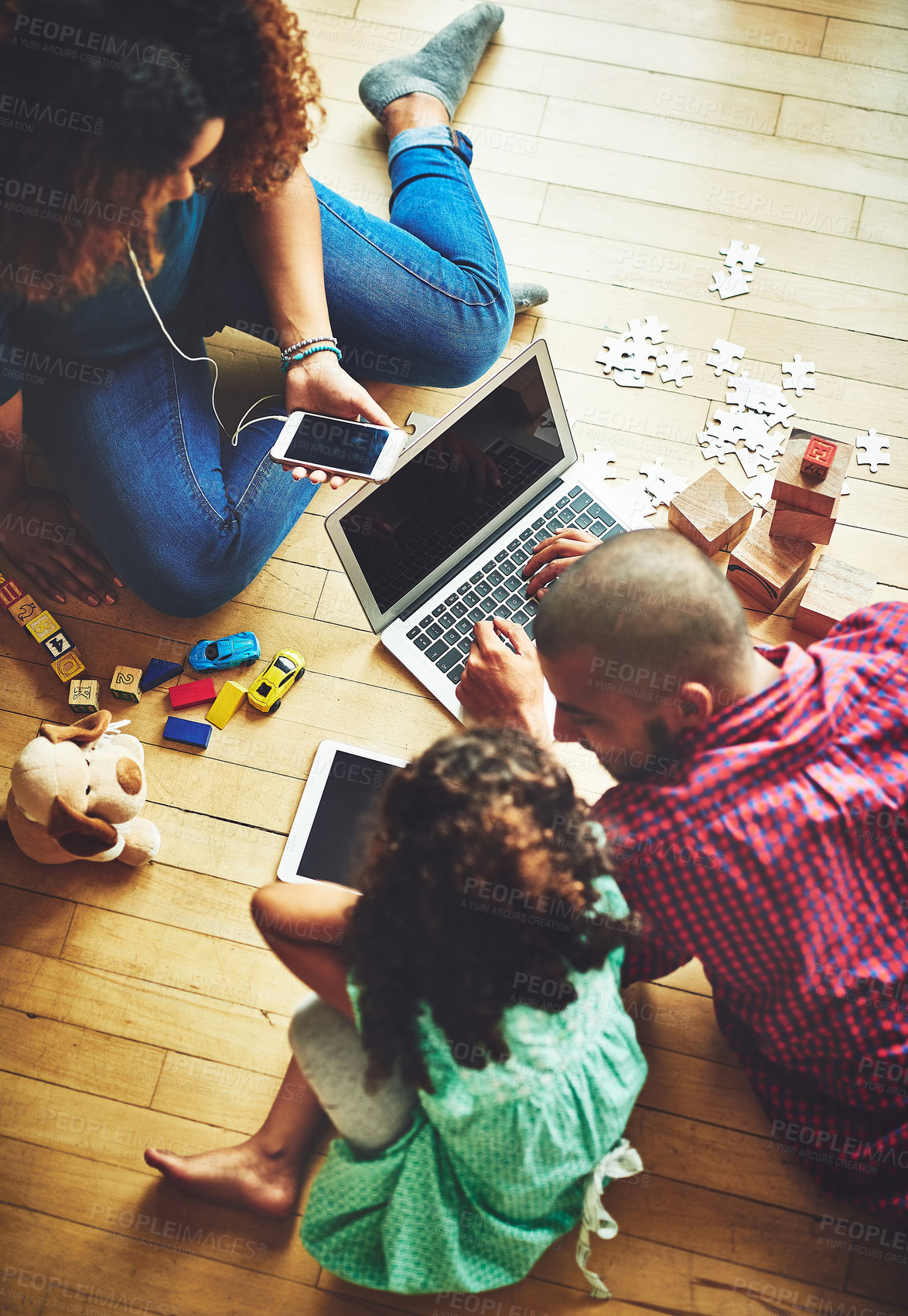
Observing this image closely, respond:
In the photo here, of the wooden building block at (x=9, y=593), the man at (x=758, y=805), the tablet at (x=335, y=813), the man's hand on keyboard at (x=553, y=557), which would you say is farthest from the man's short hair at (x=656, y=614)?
the wooden building block at (x=9, y=593)

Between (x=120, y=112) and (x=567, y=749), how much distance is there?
1.35 meters

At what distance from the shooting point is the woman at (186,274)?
1338mm

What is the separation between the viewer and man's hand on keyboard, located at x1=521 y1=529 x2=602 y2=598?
5.90 feet

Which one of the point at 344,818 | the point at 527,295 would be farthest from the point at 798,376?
the point at 344,818

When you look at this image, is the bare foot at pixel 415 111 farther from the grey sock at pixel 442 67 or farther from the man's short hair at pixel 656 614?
the man's short hair at pixel 656 614

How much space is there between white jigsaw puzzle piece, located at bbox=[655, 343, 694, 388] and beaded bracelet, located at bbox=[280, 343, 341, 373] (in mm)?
814

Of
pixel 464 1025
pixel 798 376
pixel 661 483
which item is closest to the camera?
pixel 464 1025

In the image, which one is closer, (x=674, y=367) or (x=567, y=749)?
(x=567, y=749)

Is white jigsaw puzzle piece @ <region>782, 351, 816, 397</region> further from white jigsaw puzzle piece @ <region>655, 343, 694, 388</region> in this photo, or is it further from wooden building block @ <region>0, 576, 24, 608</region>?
wooden building block @ <region>0, 576, 24, 608</region>

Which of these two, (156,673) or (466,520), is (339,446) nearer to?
(466,520)

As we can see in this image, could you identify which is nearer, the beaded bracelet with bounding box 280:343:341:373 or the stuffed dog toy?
the stuffed dog toy

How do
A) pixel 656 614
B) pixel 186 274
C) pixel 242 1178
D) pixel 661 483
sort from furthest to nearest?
pixel 661 483, pixel 186 274, pixel 242 1178, pixel 656 614

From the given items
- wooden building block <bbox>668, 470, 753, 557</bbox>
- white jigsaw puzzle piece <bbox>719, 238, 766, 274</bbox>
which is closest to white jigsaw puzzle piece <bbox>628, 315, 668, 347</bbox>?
white jigsaw puzzle piece <bbox>719, 238, 766, 274</bbox>

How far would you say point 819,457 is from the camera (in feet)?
5.81
